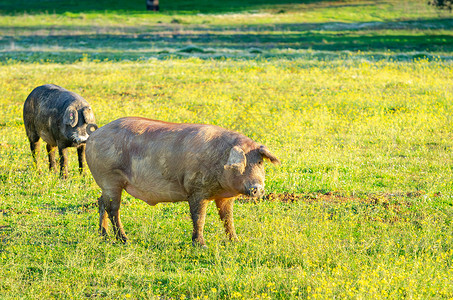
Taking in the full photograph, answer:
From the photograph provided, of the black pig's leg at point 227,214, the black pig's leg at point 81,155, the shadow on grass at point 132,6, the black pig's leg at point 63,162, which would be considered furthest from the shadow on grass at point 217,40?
the black pig's leg at point 227,214

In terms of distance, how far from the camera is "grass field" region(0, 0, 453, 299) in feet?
22.0

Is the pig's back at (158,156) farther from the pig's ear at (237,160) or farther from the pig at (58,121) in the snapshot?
the pig at (58,121)

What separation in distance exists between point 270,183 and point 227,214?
2898mm

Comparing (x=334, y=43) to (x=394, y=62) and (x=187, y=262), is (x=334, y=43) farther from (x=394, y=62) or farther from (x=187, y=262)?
(x=187, y=262)

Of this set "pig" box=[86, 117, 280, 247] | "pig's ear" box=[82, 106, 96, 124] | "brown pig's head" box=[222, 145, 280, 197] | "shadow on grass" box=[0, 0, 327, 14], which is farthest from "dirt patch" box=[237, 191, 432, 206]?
"shadow on grass" box=[0, 0, 327, 14]

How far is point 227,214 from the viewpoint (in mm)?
7875

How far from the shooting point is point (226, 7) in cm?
5712

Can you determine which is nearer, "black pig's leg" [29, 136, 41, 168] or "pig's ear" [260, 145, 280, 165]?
"pig's ear" [260, 145, 280, 165]

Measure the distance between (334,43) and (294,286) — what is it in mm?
29866

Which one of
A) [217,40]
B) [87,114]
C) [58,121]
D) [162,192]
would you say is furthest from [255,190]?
[217,40]

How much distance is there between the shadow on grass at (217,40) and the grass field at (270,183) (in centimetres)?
43

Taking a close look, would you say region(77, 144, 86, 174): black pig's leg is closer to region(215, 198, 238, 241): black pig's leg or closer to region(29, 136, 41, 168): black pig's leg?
region(29, 136, 41, 168): black pig's leg

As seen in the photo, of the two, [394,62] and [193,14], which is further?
[193,14]

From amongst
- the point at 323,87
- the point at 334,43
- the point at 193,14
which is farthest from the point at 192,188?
the point at 193,14
